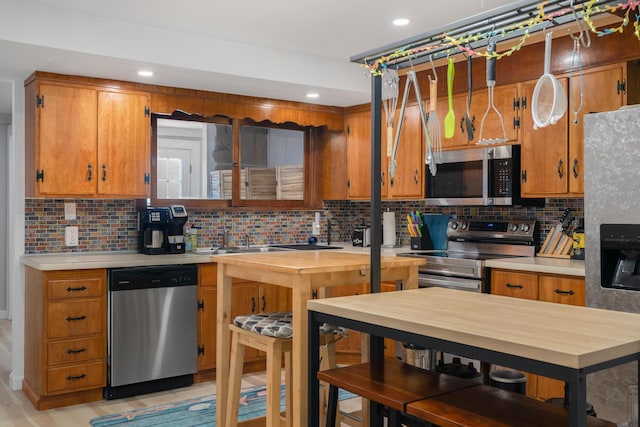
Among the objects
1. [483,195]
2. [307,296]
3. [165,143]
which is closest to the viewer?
[307,296]

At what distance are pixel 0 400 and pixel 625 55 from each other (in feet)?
14.6

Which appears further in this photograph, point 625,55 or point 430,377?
point 625,55

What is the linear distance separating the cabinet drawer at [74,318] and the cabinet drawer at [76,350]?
47mm

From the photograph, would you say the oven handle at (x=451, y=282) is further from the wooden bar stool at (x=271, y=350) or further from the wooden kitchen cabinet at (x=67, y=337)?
the wooden kitchen cabinet at (x=67, y=337)

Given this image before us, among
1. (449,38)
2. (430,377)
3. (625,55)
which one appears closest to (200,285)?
(430,377)

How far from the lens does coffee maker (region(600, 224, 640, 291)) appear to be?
9.48 ft

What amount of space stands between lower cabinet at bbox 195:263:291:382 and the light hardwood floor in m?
0.15

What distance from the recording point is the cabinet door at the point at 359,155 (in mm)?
5148

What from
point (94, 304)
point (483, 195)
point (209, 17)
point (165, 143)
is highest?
point (209, 17)

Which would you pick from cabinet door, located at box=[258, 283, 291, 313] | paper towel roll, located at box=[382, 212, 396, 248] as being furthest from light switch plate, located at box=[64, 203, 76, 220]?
paper towel roll, located at box=[382, 212, 396, 248]

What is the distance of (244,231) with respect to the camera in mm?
5141

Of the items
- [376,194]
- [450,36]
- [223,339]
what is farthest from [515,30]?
[223,339]

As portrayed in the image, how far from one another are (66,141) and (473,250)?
119 inches

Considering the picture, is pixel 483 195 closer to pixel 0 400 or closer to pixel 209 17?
pixel 209 17
